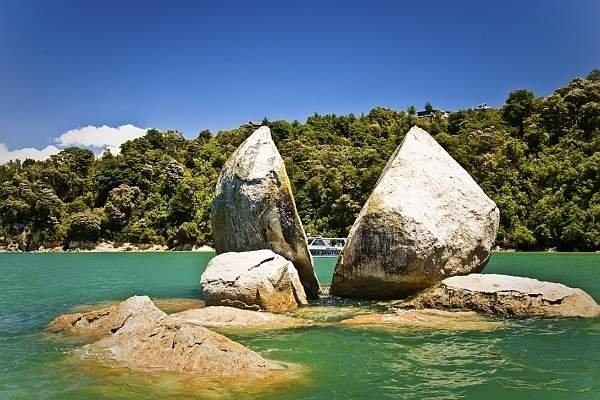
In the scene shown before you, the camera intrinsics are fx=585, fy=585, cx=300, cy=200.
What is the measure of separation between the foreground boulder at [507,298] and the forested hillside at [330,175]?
1508 inches

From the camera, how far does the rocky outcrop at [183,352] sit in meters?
9.04

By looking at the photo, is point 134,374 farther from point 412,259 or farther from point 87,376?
point 412,259

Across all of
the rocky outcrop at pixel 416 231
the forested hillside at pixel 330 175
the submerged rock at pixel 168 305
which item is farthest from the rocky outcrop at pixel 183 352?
the forested hillside at pixel 330 175

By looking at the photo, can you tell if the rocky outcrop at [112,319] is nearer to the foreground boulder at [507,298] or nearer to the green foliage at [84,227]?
the foreground boulder at [507,298]

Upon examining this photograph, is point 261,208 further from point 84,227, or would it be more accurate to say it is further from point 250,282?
point 84,227

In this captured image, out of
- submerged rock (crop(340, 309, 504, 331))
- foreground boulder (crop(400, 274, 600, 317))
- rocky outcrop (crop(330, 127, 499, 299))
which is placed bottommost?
submerged rock (crop(340, 309, 504, 331))

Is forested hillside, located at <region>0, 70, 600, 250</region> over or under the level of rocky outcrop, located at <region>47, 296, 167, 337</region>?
over

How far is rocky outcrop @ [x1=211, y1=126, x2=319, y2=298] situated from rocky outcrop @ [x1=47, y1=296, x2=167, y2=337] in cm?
526

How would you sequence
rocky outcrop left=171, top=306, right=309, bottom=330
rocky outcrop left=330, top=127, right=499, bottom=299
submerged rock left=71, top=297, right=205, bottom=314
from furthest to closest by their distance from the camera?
submerged rock left=71, top=297, right=205, bottom=314 < rocky outcrop left=330, top=127, right=499, bottom=299 < rocky outcrop left=171, top=306, right=309, bottom=330

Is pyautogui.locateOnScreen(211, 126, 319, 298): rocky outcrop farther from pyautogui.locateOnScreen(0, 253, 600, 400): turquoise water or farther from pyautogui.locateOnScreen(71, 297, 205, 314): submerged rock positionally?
pyautogui.locateOnScreen(0, 253, 600, 400): turquoise water

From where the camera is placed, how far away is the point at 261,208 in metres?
17.0

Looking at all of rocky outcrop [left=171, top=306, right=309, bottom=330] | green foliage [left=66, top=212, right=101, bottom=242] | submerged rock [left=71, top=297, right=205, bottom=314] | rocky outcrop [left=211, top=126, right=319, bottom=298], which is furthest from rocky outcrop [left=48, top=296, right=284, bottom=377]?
green foliage [left=66, top=212, right=101, bottom=242]

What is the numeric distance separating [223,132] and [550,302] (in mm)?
75295

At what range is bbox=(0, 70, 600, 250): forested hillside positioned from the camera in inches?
2114
